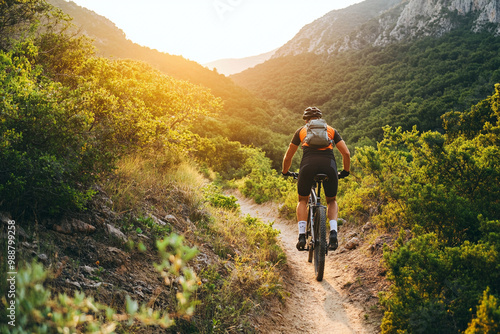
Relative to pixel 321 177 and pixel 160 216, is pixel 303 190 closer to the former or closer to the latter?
pixel 321 177

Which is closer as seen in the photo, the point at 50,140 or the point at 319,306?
the point at 50,140

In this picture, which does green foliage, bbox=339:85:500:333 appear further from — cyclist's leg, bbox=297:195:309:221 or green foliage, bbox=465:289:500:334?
cyclist's leg, bbox=297:195:309:221

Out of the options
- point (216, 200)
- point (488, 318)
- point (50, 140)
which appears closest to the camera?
point (488, 318)

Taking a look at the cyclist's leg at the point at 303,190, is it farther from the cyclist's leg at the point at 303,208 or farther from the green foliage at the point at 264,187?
the green foliage at the point at 264,187

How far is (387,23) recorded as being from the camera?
98312 millimetres

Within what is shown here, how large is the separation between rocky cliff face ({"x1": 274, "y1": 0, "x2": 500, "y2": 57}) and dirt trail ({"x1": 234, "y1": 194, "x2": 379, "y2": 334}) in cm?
7605

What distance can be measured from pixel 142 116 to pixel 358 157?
Result: 16.9 ft

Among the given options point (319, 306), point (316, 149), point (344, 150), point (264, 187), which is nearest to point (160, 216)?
point (316, 149)

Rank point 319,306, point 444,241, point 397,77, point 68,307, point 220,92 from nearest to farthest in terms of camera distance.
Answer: point 68,307
point 444,241
point 319,306
point 220,92
point 397,77

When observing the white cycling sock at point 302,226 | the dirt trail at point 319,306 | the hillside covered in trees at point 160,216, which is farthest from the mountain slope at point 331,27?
the white cycling sock at point 302,226

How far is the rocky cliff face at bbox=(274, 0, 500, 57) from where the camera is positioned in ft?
214

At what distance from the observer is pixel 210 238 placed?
4730 mm

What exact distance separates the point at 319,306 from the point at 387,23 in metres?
119

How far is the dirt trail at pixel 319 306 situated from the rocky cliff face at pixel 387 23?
7605 centimetres
